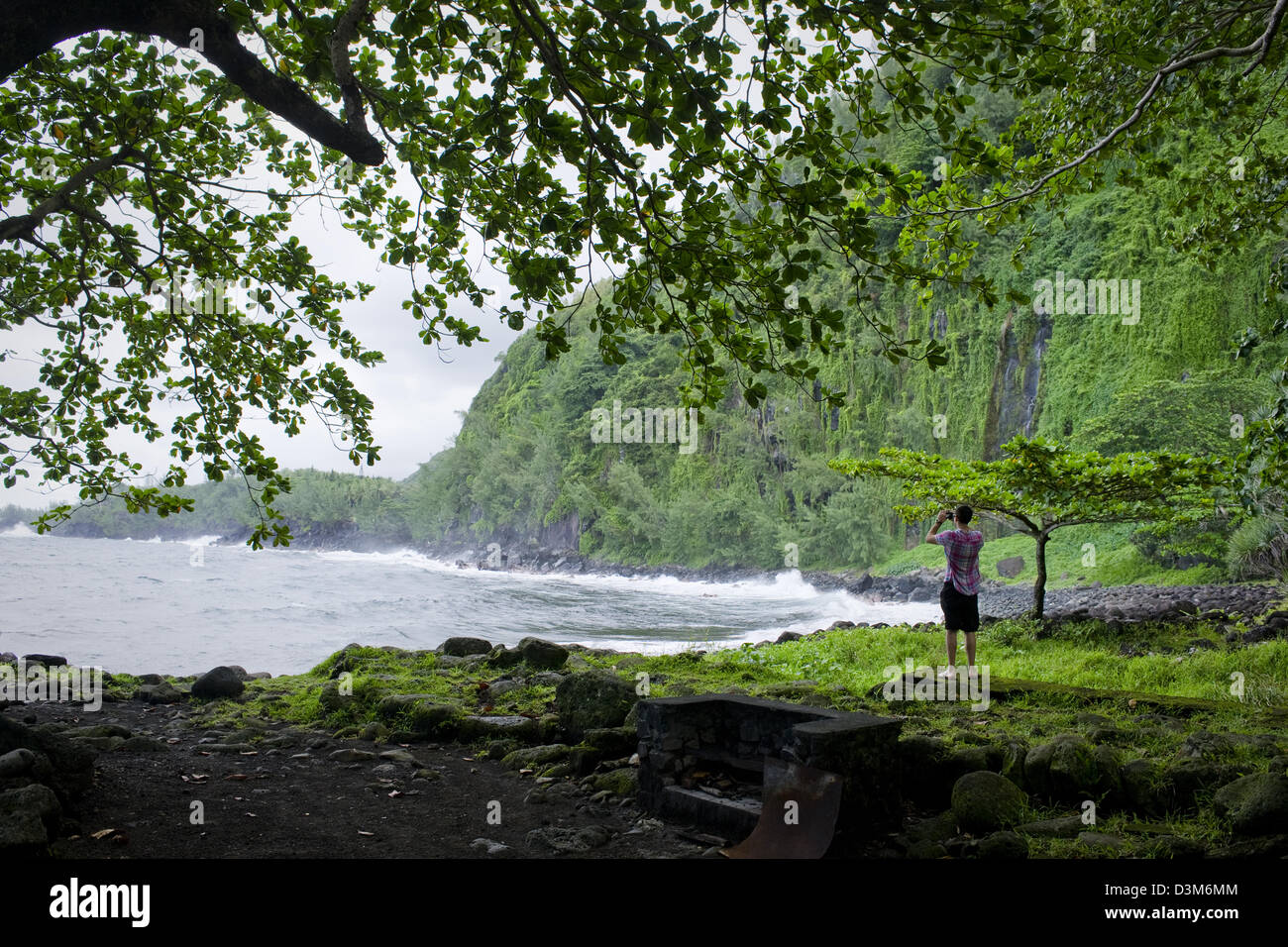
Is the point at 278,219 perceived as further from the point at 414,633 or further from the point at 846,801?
the point at 414,633

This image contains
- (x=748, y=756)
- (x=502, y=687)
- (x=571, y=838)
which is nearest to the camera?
(x=571, y=838)

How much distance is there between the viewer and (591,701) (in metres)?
6.33

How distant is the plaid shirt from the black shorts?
0.06m

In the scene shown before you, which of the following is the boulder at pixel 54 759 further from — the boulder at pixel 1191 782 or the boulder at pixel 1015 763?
the boulder at pixel 1191 782

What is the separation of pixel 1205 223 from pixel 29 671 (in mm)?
14787

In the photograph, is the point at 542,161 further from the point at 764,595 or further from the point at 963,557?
the point at 764,595

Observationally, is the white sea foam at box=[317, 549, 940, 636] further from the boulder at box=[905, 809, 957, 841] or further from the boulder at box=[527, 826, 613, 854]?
the boulder at box=[905, 809, 957, 841]

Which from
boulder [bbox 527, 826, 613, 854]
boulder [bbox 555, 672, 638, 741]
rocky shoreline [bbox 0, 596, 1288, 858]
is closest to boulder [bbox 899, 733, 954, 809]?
rocky shoreline [bbox 0, 596, 1288, 858]

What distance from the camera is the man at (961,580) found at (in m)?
7.65

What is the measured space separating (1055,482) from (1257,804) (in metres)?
6.58

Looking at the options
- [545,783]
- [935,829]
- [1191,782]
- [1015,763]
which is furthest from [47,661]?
[1191,782]

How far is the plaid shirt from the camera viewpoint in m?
7.63
